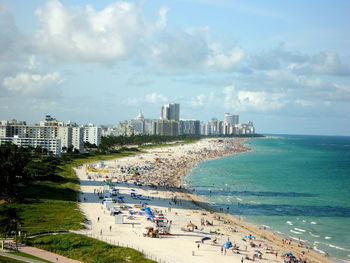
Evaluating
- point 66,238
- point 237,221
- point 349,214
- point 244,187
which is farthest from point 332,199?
point 66,238

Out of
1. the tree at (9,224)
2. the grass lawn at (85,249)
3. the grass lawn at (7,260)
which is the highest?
the tree at (9,224)

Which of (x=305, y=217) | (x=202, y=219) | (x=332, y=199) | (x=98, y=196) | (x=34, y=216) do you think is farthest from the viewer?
(x=332, y=199)

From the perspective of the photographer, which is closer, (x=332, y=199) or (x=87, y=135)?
(x=332, y=199)

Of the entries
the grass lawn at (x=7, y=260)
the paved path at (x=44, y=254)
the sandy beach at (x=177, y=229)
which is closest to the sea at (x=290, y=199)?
the sandy beach at (x=177, y=229)

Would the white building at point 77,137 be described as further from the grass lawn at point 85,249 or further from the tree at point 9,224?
the grass lawn at point 85,249

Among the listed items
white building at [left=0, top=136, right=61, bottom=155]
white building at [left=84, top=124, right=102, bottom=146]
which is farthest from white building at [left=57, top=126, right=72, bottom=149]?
white building at [left=84, top=124, right=102, bottom=146]

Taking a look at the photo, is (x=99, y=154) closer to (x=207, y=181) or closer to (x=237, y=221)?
(x=207, y=181)
